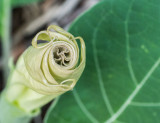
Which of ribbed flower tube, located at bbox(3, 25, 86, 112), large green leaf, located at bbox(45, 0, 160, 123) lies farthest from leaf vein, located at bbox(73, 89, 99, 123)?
ribbed flower tube, located at bbox(3, 25, 86, 112)

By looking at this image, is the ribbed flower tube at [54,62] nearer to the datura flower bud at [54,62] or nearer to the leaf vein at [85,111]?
the datura flower bud at [54,62]

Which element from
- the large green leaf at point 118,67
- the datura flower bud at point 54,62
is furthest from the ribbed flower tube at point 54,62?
the large green leaf at point 118,67

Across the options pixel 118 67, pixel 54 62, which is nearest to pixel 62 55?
pixel 54 62

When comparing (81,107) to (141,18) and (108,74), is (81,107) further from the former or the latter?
(141,18)

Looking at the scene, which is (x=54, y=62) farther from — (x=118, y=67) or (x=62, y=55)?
(x=118, y=67)

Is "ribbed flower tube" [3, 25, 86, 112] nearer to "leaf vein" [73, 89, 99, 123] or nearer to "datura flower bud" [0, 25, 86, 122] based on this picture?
"datura flower bud" [0, 25, 86, 122]

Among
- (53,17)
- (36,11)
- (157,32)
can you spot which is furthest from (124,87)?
(36,11)

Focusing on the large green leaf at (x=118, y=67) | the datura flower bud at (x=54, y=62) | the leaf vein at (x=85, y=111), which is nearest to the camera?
the datura flower bud at (x=54, y=62)

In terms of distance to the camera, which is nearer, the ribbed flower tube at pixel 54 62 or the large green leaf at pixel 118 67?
the ribbed flower tube at pixel 54 62
